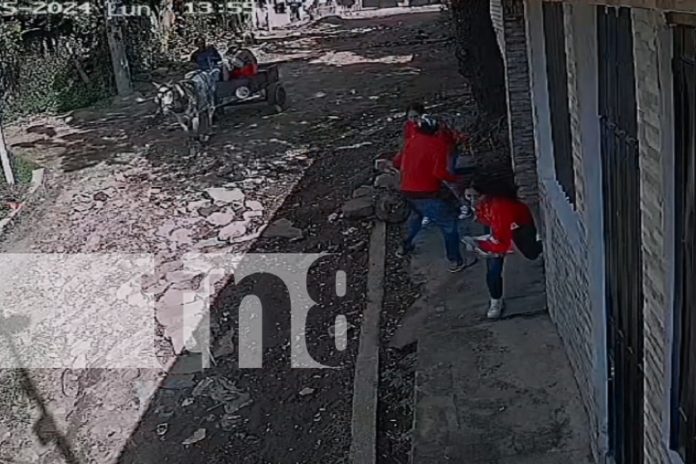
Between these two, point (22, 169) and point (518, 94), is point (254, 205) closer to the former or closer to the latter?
point (518, 94)

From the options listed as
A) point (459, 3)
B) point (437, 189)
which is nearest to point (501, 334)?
point (437, 189)

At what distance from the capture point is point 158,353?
8.07 meters

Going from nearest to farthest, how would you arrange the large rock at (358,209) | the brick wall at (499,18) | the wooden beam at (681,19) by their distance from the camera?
the wooden beam at (681,19), the brick wall at (499,18), the large rock at (358,209)

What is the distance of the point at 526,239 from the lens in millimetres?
6891

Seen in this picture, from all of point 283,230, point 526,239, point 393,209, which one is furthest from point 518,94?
point 283,230

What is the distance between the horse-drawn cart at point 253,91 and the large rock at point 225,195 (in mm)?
3598

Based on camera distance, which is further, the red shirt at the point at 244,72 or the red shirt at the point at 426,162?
the red shirt at the point at 244,72

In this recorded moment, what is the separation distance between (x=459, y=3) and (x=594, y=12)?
27.0 ft

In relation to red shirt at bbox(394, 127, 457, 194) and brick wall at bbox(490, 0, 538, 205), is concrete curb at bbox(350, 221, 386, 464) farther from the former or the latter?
brick wall at bbox(490, 0, 538, 205)

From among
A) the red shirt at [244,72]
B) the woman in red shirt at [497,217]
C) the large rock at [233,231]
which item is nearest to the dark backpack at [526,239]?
the woman in red shirt at [497,217]

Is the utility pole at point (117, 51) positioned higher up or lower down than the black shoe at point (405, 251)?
higher up

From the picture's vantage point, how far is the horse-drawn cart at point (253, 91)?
15.6 m

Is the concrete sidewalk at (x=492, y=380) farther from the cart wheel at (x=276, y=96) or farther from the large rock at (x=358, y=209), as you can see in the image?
the cart wheel at (x=276, y=96)

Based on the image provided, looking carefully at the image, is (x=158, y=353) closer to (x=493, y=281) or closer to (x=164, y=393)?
(x=164, y=393)
